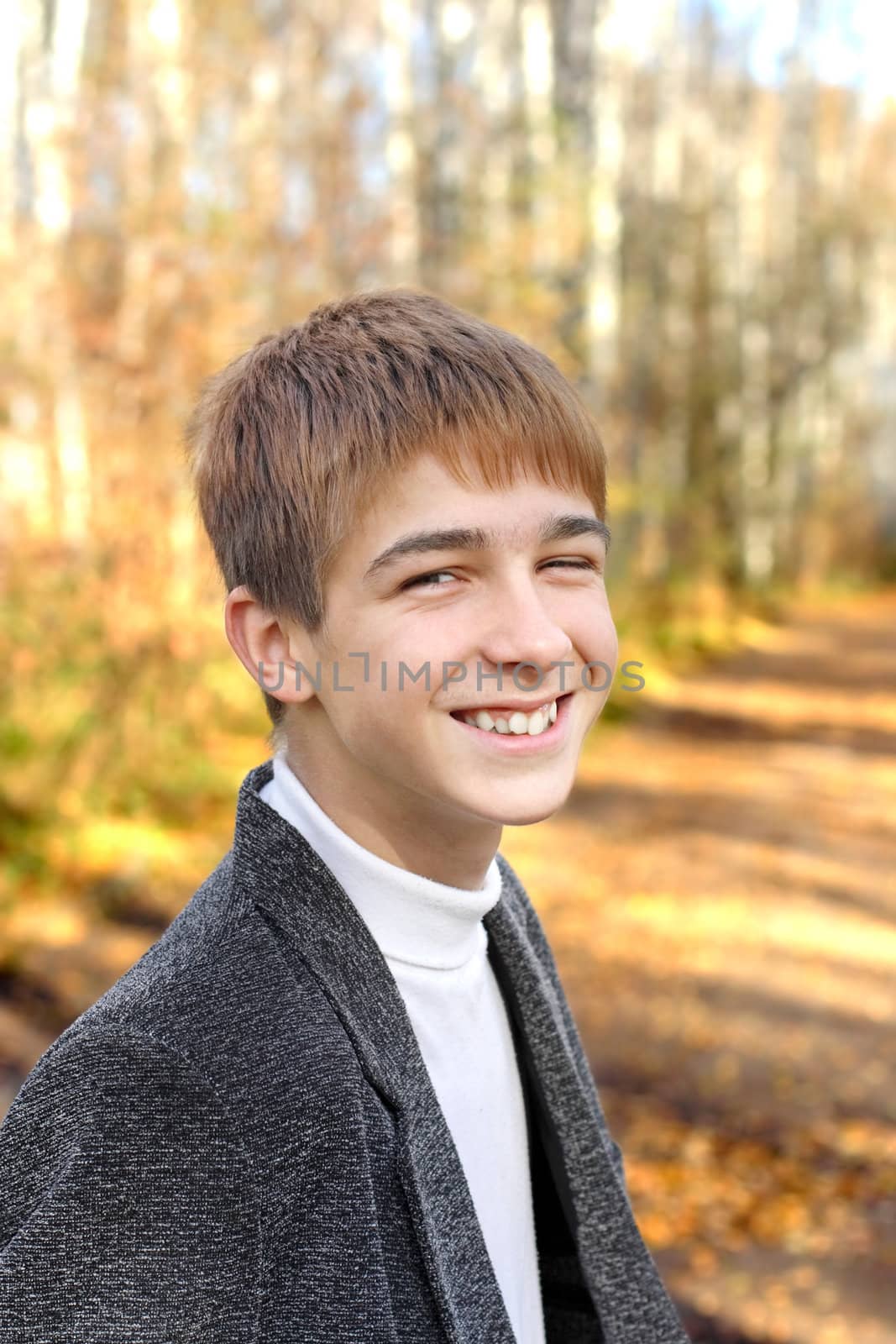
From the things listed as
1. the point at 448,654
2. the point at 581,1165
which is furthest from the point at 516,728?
the point at 581,1165

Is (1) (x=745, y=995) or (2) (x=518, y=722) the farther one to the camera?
(1) (x=745, y=995)

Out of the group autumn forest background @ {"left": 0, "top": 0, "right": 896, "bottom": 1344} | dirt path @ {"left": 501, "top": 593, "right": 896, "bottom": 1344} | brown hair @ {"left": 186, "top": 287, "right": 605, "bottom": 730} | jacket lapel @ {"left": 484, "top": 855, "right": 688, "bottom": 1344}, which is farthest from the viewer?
autumn forest background @ {"left": 0, "top": 0, "right": 896, "bottom": 1344}

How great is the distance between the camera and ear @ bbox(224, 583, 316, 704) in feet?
4.57

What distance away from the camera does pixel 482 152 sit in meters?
14.7

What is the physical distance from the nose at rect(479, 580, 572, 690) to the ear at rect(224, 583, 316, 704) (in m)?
0.20

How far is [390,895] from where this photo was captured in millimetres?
1380

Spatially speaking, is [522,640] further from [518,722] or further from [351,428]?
[351,428]

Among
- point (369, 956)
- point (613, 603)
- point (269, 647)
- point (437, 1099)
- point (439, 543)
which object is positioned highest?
point (439, 543)

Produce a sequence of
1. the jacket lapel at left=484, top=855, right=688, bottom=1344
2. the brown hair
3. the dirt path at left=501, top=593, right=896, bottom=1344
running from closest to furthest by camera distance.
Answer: the brown hair
the jacket lapel at left=484, top=855, right=688, bottom=1344
the dirt path at left=501, top=593, right=896, bottom=1344

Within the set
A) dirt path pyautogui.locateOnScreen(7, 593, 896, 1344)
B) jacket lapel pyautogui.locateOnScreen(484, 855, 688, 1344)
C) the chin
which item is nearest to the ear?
the chin

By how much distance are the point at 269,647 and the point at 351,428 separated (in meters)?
0.25

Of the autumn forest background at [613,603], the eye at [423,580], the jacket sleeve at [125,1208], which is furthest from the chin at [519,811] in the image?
the autumn forest background at [613,603]

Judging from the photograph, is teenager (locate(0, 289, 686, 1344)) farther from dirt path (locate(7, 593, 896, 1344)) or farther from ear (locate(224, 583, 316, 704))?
dirt path (locate(7, 593, 896, 1344))

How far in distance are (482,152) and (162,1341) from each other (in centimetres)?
1493
